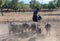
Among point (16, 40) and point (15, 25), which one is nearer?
point (16, 40)

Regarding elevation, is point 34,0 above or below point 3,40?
below

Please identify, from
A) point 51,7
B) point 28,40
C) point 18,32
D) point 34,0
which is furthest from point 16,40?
point 34,0

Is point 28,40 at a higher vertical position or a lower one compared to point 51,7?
higher

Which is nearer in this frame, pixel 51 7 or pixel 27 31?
pixel 27 31

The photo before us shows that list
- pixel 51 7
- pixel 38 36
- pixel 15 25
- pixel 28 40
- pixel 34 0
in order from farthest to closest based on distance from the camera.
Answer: pixel 34 0
pixel 51 7
pixel 15 25
pixel 38 36
pixel 28 40

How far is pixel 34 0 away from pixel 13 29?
95809mm

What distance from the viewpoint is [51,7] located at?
9812 cm

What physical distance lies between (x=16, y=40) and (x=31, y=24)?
10.3 feet

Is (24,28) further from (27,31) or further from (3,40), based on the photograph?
(3,40)

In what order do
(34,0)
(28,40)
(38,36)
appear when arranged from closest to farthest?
(28,40) < (38,36) < (34,0)

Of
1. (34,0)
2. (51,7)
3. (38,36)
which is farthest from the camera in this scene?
(34,0)

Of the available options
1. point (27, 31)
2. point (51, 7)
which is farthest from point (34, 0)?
point (27, 31)

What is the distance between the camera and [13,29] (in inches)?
592

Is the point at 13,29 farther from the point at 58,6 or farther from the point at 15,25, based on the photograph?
the point at 58,6
